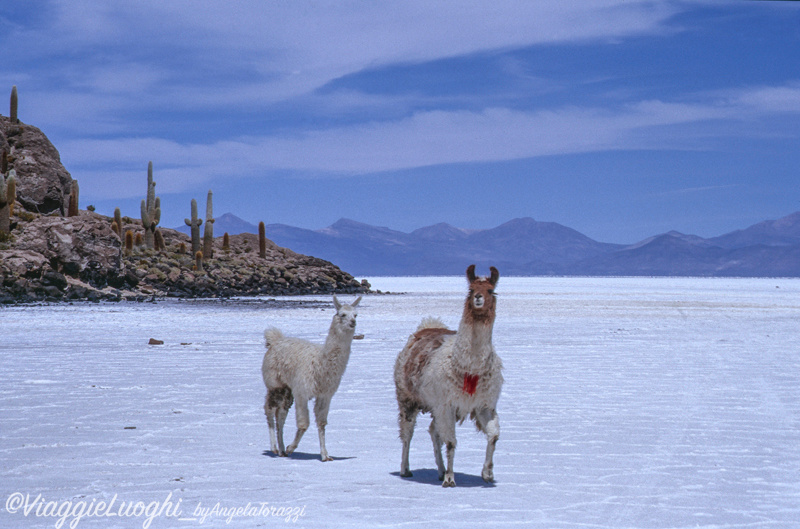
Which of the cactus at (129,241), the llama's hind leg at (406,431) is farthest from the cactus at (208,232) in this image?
the llama's hind leg at (406,431)

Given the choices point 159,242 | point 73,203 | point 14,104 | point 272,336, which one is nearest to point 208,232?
point 159,242

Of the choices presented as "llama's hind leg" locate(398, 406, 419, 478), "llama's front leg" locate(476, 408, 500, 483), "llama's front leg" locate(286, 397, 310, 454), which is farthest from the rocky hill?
"llama's front leg" locate(476, 408, 500, 483)

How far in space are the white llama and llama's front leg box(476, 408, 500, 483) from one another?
52.4 inches

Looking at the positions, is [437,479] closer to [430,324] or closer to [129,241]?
[430,324]

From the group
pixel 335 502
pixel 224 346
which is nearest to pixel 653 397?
pixel 335 502

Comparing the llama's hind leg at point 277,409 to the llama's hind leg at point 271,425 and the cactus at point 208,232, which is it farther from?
the cactus at point 208,232

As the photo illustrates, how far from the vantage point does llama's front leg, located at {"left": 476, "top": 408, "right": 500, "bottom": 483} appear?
23.6 ft

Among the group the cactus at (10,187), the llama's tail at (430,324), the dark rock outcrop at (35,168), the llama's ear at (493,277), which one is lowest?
the llama's tail at (430,324)

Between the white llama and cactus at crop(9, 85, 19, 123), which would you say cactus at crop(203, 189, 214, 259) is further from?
the white llama

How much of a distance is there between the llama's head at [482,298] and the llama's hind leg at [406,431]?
1.16 m

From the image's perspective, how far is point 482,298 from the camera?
6988 mm

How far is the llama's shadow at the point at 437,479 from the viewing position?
287 inches

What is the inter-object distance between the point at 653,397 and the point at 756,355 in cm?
746

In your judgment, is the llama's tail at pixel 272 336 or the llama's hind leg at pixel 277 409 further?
the llama's tail at pixel 272 336
